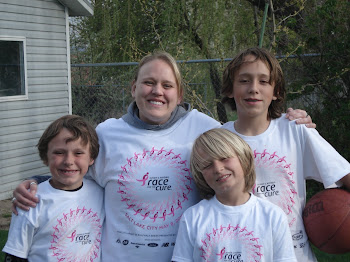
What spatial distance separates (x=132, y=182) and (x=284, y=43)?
4761mm

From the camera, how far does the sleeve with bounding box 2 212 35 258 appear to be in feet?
8.38

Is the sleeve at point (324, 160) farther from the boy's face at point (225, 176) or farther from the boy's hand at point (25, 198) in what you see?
the boy's hand at point (25, 198)

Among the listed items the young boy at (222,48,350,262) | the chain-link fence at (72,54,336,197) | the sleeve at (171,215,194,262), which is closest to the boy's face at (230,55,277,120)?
the young boy at (222,48,350,262)

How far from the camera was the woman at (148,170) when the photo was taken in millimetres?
2582

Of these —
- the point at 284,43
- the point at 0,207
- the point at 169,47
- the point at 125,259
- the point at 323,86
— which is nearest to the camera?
the point at 125,259

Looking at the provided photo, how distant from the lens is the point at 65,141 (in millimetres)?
2678

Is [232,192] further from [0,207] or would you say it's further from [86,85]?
[86,85]

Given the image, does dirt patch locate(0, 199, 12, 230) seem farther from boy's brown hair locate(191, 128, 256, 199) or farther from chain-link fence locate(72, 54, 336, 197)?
boy's brown hair locate(191, 128, 256, 199)

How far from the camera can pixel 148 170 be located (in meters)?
2.63

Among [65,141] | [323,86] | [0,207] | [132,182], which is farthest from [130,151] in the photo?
[0,207]

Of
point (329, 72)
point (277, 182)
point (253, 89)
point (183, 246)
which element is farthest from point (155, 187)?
point (329, 72)

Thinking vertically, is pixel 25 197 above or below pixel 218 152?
below

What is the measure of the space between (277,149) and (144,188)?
81 centimetres

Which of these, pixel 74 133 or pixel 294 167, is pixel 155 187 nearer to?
pixel 74 133
